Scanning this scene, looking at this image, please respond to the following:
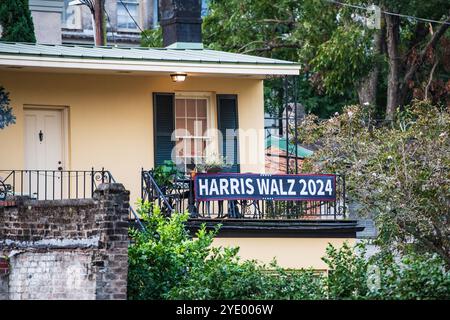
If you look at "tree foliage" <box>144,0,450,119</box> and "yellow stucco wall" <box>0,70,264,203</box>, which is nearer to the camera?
"yellow stucco wall" <box>0,70,264,203</box>

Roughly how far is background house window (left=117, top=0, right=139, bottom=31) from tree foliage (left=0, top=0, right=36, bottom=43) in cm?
2214

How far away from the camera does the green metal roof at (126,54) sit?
25953 mm

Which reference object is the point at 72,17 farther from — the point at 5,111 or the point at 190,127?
the point at 5,111

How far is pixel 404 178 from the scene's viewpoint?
78.0ft

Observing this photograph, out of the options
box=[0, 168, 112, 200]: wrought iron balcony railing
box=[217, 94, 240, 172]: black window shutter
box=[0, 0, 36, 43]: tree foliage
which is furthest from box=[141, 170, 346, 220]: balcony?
box=[0, 0, 36, 43]: tree foliage

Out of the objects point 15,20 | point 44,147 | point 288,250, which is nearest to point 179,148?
point 44,147

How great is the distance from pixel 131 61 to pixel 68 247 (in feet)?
19.9

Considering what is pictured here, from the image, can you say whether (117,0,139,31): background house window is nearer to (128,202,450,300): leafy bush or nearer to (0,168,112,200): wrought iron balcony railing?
(0,168,112,200): wrought iron balcony railing

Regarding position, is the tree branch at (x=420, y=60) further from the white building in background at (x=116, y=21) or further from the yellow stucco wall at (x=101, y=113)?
the white building in background at (x=116, y=21)

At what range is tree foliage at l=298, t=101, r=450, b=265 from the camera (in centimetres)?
2341

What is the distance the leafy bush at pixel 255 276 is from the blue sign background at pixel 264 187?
332cm
